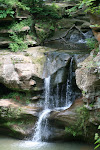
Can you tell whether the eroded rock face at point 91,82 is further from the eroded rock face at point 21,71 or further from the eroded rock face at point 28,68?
the eroded rock face at point 21,71

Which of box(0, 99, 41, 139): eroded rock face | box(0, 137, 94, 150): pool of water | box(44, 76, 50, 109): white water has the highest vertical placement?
box(44, 76, 50, 109): white water

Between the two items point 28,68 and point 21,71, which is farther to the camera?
point 28,68

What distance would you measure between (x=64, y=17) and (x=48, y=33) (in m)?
2.82

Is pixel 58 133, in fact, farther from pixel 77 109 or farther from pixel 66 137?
pixel 77 109

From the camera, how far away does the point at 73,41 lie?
1266 centimetres

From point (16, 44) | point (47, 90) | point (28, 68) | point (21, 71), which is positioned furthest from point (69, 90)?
point (16, 44)

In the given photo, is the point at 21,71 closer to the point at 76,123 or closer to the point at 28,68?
the point at 28,68

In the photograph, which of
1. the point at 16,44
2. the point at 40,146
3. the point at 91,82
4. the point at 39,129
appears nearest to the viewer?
the point at 91,82

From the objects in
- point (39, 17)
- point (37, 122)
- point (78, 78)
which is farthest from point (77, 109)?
point (39, 17)

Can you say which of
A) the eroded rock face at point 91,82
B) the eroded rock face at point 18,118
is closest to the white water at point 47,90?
the eroded rock face at point 18,118

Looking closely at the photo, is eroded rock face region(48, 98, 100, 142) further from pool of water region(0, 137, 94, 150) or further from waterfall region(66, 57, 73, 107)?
waterfall region(66, 57, 73, 107)

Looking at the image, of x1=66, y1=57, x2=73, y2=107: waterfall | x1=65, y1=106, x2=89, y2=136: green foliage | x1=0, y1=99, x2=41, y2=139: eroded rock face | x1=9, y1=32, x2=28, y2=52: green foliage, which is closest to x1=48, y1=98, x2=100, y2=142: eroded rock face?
x1=65, y1=106, x2=89, y2=136: green foliage

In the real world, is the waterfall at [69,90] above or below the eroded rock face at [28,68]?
below

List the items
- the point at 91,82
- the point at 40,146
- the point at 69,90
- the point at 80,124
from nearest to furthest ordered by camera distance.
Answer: the point at 91,82
the point at 80,124
the point at 40,146
the point at 69,90
